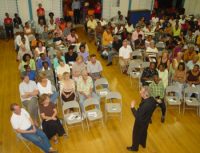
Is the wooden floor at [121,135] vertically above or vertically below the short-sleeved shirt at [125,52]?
below

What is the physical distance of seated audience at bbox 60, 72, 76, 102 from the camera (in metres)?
6.52

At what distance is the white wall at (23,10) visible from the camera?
38.6 ft

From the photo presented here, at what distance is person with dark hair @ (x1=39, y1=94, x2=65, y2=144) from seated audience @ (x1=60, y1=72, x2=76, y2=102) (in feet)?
3.05

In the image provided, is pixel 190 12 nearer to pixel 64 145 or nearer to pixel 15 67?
pixel 15 67

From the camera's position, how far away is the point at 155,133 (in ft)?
20.7

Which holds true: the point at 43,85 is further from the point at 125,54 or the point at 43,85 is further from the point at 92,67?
the point at 125,54

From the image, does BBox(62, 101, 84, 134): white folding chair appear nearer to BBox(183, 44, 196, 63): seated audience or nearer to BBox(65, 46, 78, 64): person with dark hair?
BBox(65, 46, 78, 64): person with dark hair

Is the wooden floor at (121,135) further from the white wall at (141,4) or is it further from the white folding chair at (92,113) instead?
the white wall at (141,4)

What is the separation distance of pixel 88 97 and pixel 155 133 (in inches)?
78.2

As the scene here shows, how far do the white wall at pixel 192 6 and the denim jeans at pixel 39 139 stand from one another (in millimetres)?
12067

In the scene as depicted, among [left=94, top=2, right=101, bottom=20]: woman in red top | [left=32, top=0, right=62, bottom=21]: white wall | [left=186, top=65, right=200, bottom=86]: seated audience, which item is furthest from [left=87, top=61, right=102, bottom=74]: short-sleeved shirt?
[left=94, top=2, right=101, bottom=20]: woman in red top

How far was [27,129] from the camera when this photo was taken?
523cm

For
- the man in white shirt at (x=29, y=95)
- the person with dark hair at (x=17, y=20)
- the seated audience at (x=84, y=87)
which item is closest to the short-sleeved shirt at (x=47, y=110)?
the man in white shirt at (x=29, y=95)

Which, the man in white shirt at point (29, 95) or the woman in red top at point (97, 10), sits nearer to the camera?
the man in white shirt at point (29, 95)
